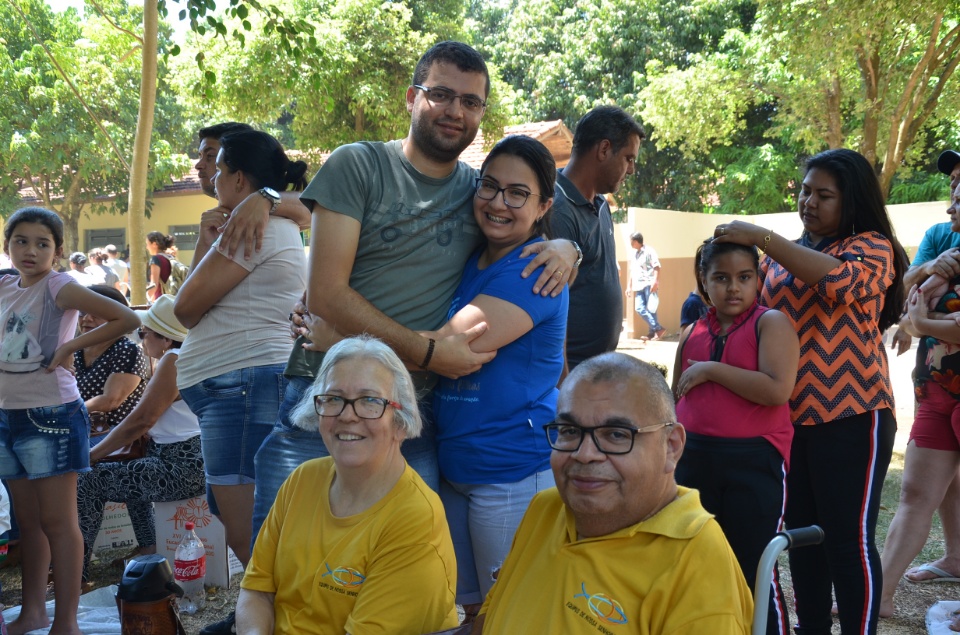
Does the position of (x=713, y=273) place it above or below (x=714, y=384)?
above

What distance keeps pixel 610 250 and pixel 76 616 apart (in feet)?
9.61

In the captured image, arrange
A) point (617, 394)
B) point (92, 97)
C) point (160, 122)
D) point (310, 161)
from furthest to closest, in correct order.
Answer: point (160, 122) < point (92, 97) < point (310, 161) < point (617, 394)

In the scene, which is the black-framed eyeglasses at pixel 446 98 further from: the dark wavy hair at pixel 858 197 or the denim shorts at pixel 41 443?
the denim shorts at pixel 41 443

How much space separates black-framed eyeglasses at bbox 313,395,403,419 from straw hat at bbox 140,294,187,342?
241 centimetres

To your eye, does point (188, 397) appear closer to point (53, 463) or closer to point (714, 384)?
point (53, 463)

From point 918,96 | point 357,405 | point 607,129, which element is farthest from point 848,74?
point 357,405

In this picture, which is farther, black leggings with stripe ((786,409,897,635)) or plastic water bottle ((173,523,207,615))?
plastic water bottle ((173,523,207,615))

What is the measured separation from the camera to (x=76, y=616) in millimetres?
3912

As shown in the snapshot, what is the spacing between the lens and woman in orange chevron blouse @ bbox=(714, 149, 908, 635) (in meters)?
3.09

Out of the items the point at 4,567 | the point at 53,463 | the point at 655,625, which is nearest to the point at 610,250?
the point at 655,625

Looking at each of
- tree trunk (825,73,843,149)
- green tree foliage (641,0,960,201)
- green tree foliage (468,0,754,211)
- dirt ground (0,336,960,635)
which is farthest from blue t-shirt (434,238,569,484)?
green tree foliage (468,0,754,211)

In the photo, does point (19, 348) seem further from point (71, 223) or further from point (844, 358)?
point (71, 223)

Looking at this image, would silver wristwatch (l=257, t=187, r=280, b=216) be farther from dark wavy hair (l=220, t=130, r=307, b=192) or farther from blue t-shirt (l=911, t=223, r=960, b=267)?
blue t-shirt (l=911, t=223, r=960, b=267)

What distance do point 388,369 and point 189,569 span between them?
2.51 m
